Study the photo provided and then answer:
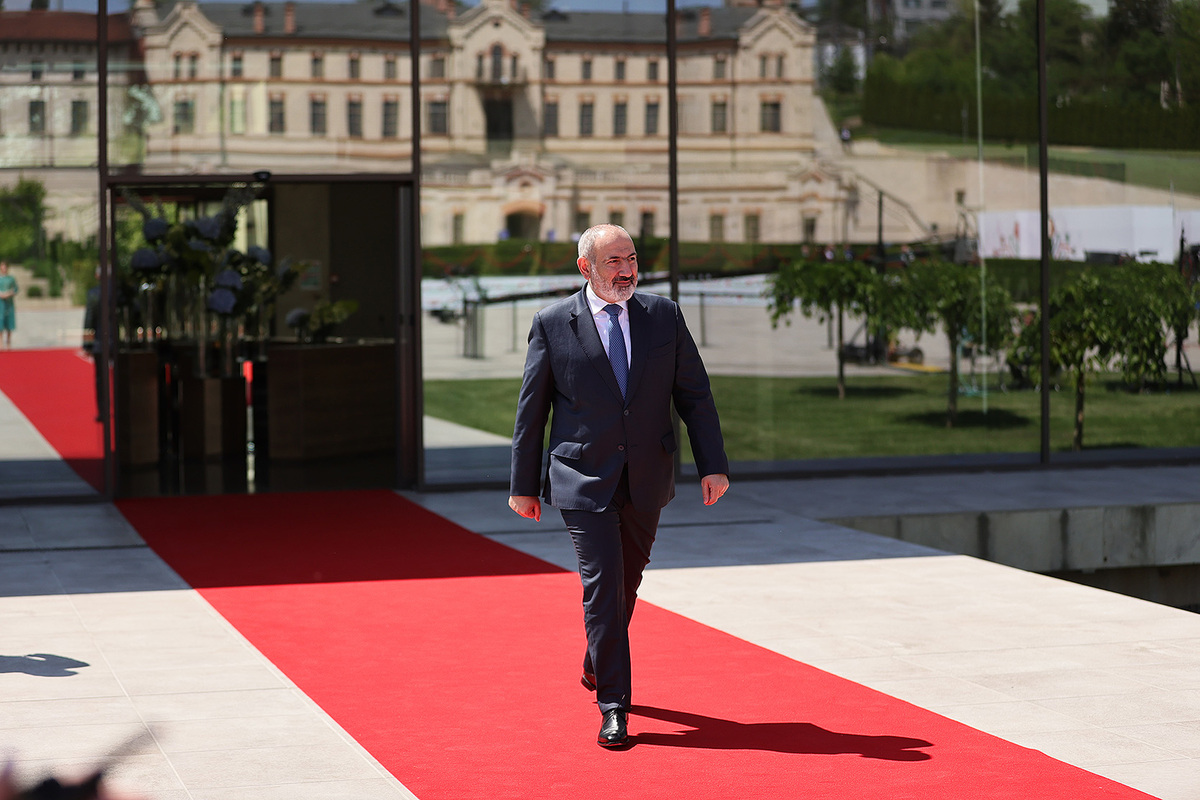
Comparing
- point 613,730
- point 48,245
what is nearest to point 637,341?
point 613,730

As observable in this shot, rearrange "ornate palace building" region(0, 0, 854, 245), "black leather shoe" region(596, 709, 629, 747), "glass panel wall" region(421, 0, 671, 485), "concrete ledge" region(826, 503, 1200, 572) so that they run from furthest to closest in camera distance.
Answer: "glass panel wall" region(421, 0, 671, 485) → "ornate palace building" region(0, 0, 854, 245) → "concrete ledge" region(826, 503, 1200, 572) → "black leather shoe" region(596, 709, 629, 747)

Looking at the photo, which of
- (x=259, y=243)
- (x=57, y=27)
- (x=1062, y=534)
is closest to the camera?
(x=1062, y=534)

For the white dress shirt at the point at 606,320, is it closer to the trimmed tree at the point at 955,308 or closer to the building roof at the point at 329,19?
the building roof at the point at 329,19

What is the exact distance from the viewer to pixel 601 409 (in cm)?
462

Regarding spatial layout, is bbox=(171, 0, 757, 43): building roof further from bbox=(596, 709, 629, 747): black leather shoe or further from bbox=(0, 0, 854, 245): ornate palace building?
bbox=(596, 709, 629, 747): black leather shoe

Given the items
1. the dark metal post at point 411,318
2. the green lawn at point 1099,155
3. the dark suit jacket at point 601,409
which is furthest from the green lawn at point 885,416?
the dark suit jacket at point 601,409

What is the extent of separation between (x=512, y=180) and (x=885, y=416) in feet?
10.00

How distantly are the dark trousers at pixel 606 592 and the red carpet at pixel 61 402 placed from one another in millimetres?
6427

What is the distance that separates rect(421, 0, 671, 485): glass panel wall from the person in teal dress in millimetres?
2607

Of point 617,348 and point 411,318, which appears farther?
point 411,318

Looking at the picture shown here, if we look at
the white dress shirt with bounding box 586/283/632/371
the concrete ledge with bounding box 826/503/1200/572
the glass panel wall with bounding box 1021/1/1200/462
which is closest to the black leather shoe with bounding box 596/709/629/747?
the white dress shirt with bounding box 586/283/632/371

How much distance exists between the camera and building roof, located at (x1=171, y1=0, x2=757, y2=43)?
33.4ft

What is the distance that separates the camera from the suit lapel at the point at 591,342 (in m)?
4.63

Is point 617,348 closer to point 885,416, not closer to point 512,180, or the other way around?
point 512,180
